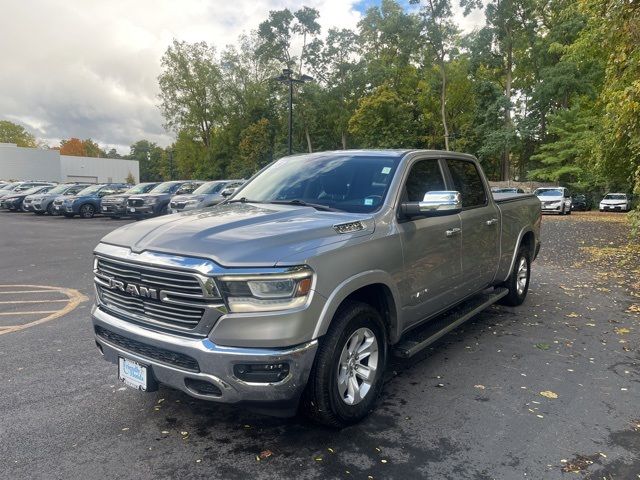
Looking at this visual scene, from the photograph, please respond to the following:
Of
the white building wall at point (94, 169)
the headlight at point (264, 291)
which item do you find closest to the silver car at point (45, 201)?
the headlight at point (264, 291)

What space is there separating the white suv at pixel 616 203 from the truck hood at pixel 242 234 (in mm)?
37529

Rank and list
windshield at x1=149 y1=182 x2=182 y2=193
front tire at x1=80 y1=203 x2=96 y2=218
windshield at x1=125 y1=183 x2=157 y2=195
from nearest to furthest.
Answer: windshield at x1=149 y1=182 x2=182 y2=193, windshield at x1=125 y1=183 x2=157 y2=195, front tire at x1=80 y1=203 x2=96 y2=218

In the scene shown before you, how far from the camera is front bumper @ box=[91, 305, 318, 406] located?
2662mm

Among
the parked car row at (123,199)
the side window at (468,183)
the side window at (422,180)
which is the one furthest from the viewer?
the parked car row at (123,199)

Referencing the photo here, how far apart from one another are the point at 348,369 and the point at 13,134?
13312 centimetres

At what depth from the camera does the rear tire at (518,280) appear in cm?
625

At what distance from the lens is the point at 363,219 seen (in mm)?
3406

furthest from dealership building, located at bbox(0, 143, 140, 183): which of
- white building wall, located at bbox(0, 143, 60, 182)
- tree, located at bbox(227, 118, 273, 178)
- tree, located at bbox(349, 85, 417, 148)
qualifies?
tree, located at bbox(349, 85, 417, 148)

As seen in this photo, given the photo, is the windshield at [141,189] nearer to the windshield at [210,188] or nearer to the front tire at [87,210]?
the front tire at [87,210]

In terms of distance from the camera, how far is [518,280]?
21.1 ft

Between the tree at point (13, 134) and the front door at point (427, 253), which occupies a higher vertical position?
the tree at point (13, 134)

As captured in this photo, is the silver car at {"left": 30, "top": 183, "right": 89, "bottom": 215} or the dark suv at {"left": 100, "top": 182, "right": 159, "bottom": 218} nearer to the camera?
the dark suv at {"left": 100, "top": 182, "right": 159, "bottom": 218}

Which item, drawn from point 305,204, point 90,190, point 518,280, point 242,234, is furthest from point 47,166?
point 242,234

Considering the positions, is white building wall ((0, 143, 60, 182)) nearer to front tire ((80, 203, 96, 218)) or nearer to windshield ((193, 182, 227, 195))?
front tire ((80, 203, 96, 218))
